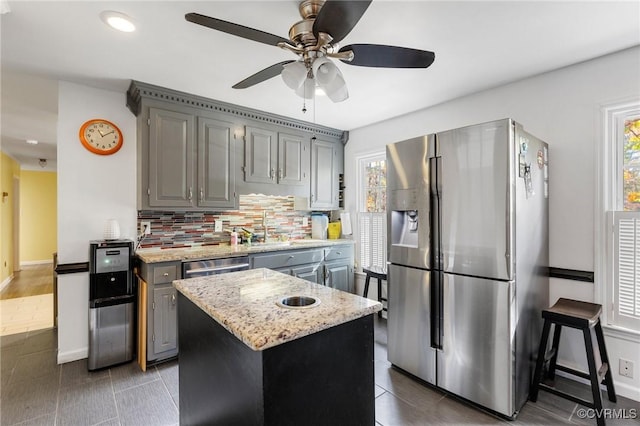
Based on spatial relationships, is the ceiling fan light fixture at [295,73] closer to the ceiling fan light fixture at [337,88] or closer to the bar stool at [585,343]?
the ceiling fan light fixture at [337,88]

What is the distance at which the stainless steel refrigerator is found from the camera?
78.7 inches

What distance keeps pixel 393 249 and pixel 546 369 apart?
1551mm

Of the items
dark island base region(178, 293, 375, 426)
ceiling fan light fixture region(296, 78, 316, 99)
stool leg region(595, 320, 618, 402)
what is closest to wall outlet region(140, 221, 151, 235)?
dark island base region(178, 293, 375, 426)

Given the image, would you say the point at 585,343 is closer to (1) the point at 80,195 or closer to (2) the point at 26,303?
(1) the point at 80,195

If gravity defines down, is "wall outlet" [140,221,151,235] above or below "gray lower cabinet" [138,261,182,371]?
above

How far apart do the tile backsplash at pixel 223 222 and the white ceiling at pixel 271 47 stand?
4.26ft

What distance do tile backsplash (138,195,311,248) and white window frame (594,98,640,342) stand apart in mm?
3230

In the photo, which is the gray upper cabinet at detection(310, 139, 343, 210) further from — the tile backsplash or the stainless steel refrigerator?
the stainless steel refrigerator

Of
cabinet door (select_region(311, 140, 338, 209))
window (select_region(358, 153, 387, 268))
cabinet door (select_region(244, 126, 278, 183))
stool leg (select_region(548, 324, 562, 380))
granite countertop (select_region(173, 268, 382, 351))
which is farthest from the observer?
cabinet door (select_region(311, 140, 338, 209))

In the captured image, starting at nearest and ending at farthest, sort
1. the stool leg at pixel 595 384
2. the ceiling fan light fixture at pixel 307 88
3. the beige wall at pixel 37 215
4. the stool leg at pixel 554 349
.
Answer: the ceiling fan light fixture at pixel 307 88, the stool leg at pixel 595 384, the stool leg at pixel 554 349, the beige wall at pixel 37 215

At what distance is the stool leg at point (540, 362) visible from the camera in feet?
6.86

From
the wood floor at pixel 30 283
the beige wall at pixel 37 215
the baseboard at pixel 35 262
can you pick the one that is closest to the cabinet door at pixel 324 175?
the wood floor at pixel 30 283

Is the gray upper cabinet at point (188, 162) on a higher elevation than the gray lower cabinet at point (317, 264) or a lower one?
higher

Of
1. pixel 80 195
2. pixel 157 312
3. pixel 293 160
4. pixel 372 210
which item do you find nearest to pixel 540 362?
pixel 372 210
